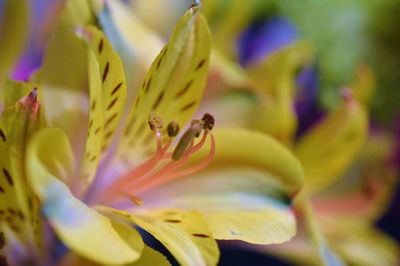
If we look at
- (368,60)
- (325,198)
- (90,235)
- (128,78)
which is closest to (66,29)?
(128,78)

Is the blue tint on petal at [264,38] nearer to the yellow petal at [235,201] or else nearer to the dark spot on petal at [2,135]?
the yellow petal at [235,201]

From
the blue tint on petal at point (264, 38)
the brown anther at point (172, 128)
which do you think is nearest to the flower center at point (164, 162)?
the brown anther at point (172, 128)

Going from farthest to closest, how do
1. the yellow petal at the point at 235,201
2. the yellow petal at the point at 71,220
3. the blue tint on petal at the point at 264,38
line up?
the blue tint on petal at the point at 264,38 < the yellow petal at the point at 235,201 < the yellow petal at the point at 71,220

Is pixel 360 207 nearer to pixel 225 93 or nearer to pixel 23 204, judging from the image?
pixel 225 93

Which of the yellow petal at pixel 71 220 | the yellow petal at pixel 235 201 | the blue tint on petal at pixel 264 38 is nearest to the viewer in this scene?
the yellow petal at pixel 71 220

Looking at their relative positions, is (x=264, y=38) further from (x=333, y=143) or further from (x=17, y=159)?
(x=17, y=159)

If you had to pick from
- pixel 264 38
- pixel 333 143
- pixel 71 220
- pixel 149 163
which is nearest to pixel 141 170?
pixel 149 163
